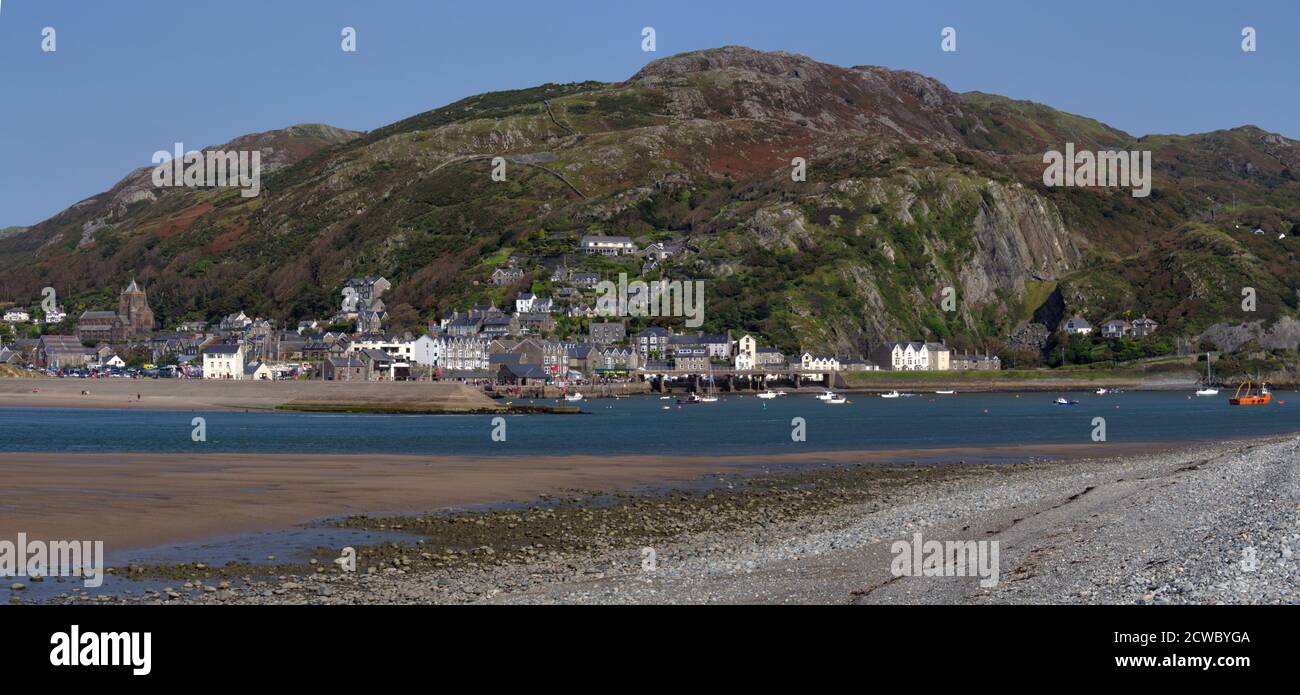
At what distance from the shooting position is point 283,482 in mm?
41906

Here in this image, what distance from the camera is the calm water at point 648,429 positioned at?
61719 mm

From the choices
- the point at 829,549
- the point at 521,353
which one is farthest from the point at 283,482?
the point at 521,353

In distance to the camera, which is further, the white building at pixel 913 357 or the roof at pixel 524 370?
the white building at pixel 913 357

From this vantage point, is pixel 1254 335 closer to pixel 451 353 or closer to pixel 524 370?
pixel 524 370

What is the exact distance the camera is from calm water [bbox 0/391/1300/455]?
61.7m

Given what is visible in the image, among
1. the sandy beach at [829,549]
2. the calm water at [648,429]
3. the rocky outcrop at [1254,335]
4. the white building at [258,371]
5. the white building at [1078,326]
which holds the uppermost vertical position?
the white building at [1078,326]

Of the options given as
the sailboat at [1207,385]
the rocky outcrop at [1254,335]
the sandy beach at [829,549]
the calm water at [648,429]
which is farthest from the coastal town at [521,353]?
the sandy beach at [829,549]

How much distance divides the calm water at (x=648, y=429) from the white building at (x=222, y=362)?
60.9 m

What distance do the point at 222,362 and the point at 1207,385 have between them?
135m

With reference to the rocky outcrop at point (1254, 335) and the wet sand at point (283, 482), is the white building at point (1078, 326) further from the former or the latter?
the wet sand at point (283, 482)

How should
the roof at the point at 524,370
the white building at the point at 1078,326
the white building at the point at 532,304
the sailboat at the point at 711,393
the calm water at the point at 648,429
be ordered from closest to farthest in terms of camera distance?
the calm water at the point at 648,429 < the sailboat at the point at 711,393 < the roof at the point at 524,370 < the white building at the point at 532,304 < the white building at the point at 1078,326

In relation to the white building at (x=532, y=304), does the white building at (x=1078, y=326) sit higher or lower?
lower
